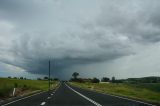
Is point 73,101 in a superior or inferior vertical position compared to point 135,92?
inferior

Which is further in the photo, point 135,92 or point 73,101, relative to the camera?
point 135,92

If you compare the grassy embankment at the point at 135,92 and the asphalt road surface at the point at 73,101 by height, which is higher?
the grassy embankment at the point at 135,92

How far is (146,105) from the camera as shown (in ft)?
74.9

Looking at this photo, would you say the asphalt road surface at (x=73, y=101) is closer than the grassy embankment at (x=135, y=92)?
Yes

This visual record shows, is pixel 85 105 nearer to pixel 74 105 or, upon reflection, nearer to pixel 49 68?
Result: pixel 74 105

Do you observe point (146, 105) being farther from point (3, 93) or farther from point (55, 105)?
point (3, 93)

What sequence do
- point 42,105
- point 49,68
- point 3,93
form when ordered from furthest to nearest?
point 49,68 < point 3,93 < point 42,105

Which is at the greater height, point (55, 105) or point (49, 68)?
point (49, 68)

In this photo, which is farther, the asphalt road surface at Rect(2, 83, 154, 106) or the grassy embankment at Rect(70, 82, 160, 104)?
the grassy embankment at Rect(70, 82, 160, 104)

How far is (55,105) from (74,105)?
4.28 feet

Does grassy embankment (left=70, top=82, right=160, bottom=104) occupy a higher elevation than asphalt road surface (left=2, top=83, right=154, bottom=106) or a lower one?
higher

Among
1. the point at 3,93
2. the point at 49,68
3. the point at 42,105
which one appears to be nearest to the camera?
the point at 42,105

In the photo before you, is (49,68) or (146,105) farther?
(49,68)

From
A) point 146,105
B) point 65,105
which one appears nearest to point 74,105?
point 65,105
